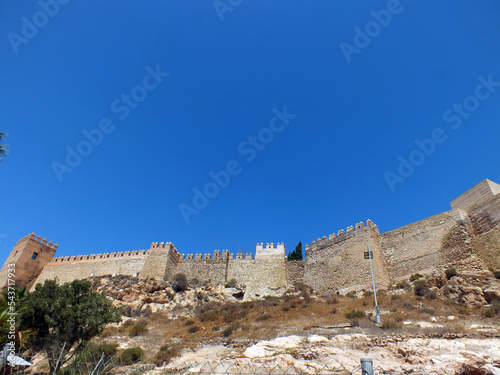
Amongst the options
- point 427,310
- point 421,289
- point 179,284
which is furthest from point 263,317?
point 179,284

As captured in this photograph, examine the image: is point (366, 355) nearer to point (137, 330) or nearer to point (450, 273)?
point (450, 273)

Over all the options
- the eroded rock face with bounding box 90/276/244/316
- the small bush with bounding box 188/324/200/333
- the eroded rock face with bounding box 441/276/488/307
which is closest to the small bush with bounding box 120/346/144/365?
the small bush with bounding box 188/324/200/333

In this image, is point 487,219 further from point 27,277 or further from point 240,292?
point 27,277

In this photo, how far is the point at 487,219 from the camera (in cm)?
1934

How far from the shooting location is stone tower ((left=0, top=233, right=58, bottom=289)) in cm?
3369

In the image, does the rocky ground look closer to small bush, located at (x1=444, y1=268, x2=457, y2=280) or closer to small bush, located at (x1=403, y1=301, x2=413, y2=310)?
small bush, located at (x1=403, y1=301, x2=413, y2=310)

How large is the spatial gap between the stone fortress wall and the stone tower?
100mm

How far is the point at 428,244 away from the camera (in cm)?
2156

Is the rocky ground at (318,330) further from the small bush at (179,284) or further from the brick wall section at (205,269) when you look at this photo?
the brick wall section at (205,269)

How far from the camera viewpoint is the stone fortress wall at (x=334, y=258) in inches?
775

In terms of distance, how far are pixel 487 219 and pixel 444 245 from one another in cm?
295

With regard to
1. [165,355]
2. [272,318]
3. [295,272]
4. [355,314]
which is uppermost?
[295,272]

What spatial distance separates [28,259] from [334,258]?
→ 1327 inches

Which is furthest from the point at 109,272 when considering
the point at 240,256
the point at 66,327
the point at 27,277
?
the point at 66,327
